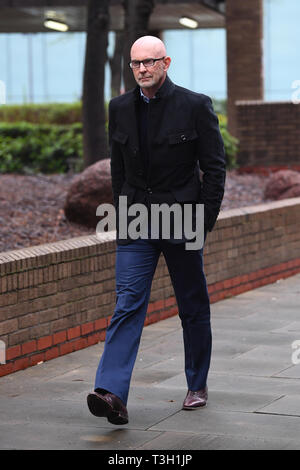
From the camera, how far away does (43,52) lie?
42719 millimetres

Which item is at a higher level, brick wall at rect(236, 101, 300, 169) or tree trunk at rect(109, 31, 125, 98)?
tree trunk at rect(109, 31, 125, 98)

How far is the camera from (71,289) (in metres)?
7.65

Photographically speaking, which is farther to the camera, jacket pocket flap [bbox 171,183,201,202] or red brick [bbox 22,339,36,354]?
red brick [bbox 22,339,36,354]

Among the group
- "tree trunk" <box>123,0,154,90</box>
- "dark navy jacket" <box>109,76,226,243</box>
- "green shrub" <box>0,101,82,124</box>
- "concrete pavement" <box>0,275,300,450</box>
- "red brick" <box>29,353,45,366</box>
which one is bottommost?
"concrete pavement" <box>0,275,300,450</box>

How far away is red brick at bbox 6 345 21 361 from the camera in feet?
22.6

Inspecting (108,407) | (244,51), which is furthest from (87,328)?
(244,51)

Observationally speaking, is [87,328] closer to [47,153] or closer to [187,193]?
[187,193]

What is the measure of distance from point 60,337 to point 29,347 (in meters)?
0.41

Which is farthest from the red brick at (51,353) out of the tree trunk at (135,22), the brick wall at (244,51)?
the brick wall at (244,51)

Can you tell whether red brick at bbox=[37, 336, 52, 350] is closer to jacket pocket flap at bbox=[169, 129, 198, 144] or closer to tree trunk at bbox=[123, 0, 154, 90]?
jacket pocket flap at bbox=[169, 129, 198, 144]

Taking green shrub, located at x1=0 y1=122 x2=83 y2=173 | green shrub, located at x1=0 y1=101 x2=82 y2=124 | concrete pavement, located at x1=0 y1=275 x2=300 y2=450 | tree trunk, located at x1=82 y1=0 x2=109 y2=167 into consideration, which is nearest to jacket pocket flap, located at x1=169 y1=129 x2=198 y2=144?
concrete pavement, located at x1=0 y1=275 x2=300 y2=450

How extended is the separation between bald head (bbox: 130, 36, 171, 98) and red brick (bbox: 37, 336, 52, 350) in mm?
2424
